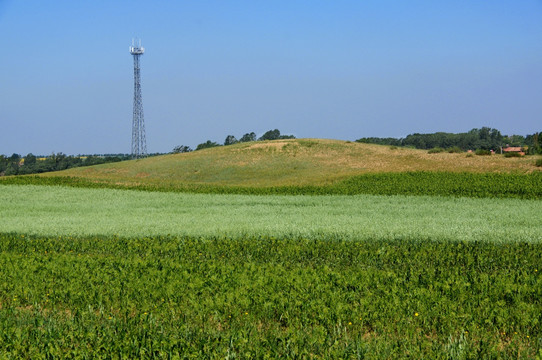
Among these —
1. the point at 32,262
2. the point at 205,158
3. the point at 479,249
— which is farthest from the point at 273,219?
the point at 205,158

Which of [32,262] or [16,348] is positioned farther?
[32,262]

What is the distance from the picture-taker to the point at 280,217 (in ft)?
85.0

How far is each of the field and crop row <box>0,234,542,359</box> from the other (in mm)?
35

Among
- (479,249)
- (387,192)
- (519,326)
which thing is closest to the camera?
(519,326)

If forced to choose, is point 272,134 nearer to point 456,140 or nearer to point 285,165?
point 456,140

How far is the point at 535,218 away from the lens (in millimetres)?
24016

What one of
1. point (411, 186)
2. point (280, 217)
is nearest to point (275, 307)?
point (280, 217)

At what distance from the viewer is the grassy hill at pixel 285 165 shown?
5469 centimetres

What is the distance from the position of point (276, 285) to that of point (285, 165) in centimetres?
5580

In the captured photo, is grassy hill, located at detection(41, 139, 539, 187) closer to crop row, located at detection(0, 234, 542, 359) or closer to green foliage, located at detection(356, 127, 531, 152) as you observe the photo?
crop row, located at detection(0, 234, 542, 359)

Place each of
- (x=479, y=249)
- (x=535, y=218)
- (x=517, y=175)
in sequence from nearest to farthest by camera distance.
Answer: (x=479, y=249)
(x=535, y=218)
(x=517, y=175)

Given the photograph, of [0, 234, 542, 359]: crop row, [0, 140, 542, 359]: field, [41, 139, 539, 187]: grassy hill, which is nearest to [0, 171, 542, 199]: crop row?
[41, 139, 539, 187]: grassy hill

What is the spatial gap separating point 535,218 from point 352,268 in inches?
567

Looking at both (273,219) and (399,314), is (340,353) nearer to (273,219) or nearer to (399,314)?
(399,314)
